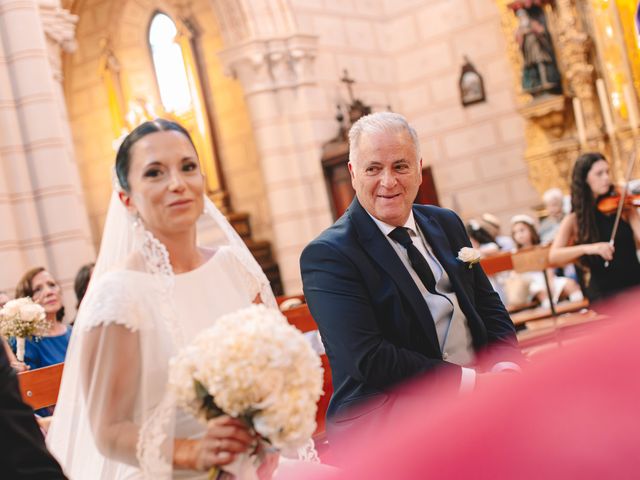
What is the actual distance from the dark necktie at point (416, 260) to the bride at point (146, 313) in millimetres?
572

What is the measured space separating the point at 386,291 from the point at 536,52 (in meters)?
10.4

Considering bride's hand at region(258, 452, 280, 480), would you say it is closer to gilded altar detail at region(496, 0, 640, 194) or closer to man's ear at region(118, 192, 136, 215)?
man's ear at region(118, 192, 136, 215)

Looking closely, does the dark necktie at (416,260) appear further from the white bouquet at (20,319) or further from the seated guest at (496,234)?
the seated guest at (496,234)

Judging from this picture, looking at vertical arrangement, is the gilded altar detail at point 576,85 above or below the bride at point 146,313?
above

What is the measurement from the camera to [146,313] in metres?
2.20

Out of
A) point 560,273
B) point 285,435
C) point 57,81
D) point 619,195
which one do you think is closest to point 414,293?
point 285,435

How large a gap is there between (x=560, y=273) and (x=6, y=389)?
25.1ft

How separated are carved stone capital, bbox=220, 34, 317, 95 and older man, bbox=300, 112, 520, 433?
961 cm

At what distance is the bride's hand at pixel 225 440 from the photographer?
173 cm

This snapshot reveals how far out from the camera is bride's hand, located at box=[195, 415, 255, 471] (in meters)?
1.73

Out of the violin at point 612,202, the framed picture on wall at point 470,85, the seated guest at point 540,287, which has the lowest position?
the seated guest at point 540,287

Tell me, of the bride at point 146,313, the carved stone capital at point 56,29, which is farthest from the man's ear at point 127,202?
the carved stone capital at point 56,29

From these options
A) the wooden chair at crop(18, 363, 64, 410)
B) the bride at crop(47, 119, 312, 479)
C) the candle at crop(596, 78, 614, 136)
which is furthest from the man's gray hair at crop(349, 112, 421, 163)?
the candle at crop(596, 78, 614, 136)

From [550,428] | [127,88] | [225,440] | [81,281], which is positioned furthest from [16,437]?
[127,88]
